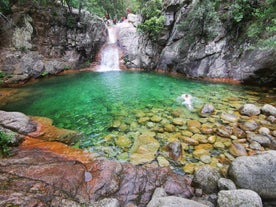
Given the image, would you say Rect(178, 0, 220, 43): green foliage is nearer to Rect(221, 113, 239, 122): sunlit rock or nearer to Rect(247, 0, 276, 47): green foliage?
Rect(247, 0, 276, 47): green foliage

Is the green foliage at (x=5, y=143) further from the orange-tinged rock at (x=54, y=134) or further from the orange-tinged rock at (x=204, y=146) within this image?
the orange-tinged rock at (x=204, y=146)

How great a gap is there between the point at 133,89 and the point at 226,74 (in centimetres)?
565

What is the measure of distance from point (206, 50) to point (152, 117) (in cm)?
740

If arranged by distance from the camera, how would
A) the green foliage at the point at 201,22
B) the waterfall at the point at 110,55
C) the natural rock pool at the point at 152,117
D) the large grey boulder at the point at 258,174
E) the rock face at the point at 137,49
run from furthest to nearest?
the waterfall at the point at 110,55
the rock face at the point at 137,49
the green foliage at the point at 201,22
the natural rock pool at the point at 152,117
the large grey boulder at the point at 258,174

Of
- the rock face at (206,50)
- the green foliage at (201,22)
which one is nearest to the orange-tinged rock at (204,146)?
the rock face at (206,50)

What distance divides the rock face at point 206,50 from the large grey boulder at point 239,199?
804 centimetres

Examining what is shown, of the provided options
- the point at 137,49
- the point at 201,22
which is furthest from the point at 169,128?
the point at 137,49

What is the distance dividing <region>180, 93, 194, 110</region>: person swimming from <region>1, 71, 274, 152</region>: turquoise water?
8.5 inches

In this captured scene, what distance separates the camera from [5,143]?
418 centimetres

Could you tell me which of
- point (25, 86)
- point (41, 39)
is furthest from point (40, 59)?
point (25, 86)

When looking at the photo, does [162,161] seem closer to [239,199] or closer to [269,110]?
[239,199]

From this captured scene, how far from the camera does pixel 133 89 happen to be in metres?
9.73

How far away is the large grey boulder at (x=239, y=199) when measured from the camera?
2.59m

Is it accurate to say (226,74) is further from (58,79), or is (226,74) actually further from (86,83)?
(58,79)
